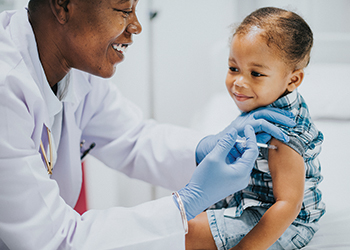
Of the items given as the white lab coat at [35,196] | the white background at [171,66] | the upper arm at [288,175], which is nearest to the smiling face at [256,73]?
the upper arm at [288,175]

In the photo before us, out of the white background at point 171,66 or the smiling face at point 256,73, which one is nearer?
the smiling face at point 256,73

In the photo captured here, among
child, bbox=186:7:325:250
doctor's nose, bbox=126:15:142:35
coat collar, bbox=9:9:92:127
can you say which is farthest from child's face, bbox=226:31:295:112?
coat collar, bbox=9:9:92:127

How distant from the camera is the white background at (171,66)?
2062mm

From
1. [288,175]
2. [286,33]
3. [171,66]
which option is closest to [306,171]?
[288,175]

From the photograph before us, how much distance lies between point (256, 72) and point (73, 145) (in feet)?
2.28

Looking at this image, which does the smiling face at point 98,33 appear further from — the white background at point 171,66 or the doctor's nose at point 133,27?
the white background at point 171,66

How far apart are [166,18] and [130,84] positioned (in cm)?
50

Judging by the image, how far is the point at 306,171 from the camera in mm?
1003

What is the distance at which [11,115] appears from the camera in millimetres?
771

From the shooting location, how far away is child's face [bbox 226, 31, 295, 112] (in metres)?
0.96

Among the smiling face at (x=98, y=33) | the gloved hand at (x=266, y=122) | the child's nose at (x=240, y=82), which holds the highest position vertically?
the smiling face at (x=98, y=33)

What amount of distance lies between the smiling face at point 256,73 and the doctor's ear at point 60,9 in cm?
51

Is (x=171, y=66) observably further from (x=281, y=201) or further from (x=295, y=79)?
(x=281, y=201)

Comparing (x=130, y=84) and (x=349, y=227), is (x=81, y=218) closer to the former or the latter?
(x=349, y=227)
